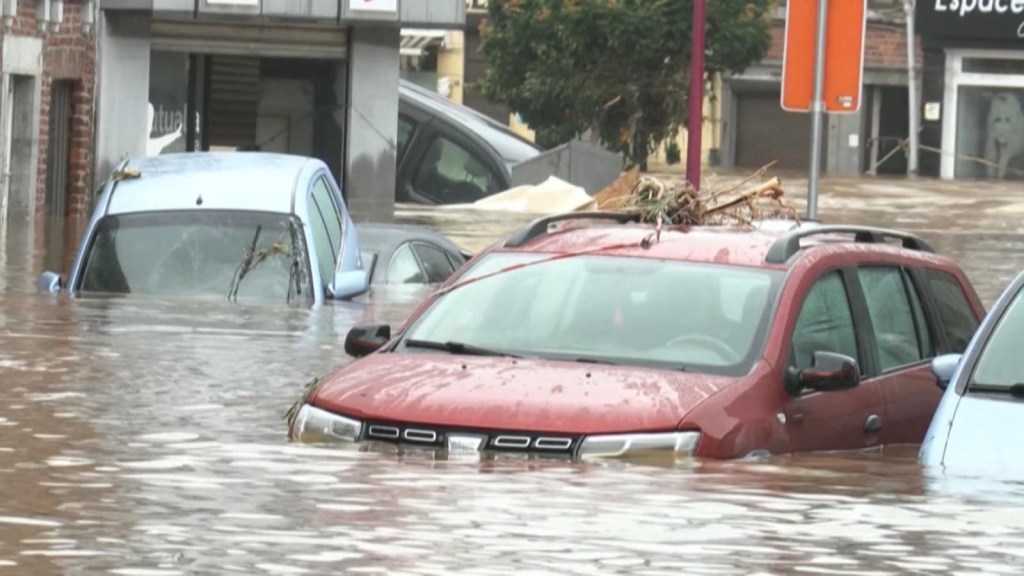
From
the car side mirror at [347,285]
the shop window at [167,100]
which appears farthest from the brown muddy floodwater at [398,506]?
the shop window at [167,100]

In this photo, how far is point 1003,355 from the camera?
9617 millimetres

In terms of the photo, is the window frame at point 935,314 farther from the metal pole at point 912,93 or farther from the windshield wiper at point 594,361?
the metal pole at point 912,93

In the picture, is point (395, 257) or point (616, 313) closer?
point (616, 313)

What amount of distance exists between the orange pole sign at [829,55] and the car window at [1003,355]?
667 cm

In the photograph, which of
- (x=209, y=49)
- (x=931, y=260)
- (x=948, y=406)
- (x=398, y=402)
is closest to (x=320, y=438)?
(x=398, y=402)

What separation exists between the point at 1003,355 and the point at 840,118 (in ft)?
164

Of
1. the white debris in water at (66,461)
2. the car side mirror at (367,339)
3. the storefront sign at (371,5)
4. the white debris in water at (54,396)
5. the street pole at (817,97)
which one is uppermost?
the storefront sign at (371,5)

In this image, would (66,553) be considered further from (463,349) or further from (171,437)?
(171,437)

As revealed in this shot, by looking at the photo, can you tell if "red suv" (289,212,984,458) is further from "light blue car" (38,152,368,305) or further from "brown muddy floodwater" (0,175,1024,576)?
"light blue car" (38,152,368,305)

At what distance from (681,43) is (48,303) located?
3287 cm

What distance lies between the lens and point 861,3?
16.4 m

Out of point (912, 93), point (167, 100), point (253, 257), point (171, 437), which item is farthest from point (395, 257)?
point (912, 93)

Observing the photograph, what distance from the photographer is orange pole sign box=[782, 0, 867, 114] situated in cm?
1648

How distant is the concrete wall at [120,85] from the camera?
31953 millimetres
